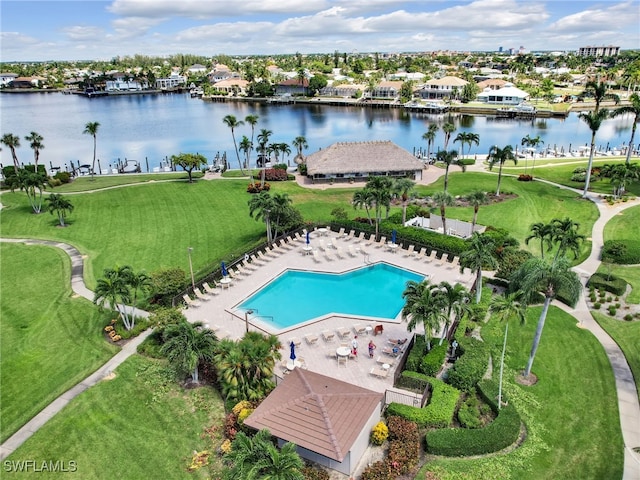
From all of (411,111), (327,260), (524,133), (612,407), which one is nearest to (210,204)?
(327,260)

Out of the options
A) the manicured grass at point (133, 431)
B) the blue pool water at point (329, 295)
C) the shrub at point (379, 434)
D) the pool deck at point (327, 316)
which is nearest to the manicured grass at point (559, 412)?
the shrub at point (379, 434)

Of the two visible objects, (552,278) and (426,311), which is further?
(426,311)

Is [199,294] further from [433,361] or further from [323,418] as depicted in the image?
[433,361]

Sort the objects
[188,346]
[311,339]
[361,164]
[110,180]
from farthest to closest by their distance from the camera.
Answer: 1. [110,180]
2. [361,164]
3. [311,339]
4. [188,346]

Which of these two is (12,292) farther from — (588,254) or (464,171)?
(464,171)

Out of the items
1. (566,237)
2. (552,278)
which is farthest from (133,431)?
(566,237)

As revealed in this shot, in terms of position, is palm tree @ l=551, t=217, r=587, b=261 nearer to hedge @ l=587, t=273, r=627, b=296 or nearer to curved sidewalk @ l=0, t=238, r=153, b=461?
hedge @ l=587, t=273, r=627, b=296

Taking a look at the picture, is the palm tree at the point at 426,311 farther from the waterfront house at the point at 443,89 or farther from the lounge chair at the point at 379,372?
the waterfront house at the point at 443,89
